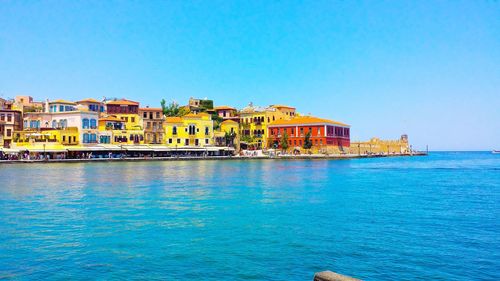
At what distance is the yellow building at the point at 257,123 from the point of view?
90.4 metres

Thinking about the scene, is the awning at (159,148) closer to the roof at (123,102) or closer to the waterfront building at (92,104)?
the roof at (123,102)

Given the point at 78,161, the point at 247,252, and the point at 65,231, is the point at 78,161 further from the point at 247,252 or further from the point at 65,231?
the point at 247,252

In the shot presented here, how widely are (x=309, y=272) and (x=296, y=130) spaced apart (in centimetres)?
7605

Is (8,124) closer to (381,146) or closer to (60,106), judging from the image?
(60,106)

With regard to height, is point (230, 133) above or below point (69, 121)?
below

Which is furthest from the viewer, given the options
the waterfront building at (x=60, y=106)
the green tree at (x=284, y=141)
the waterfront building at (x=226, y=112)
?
the waterfront building at (x=226, y=112)

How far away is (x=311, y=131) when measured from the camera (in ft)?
275

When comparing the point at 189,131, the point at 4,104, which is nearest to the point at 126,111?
the point at 189,131

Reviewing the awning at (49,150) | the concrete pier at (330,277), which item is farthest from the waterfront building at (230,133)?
the concrete pier at (330,277)

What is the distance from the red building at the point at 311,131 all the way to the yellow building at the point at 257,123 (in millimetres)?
1676

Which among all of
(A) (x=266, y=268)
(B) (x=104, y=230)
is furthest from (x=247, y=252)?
(B) (x=104, y=230)

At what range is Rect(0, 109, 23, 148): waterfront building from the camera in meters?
65.5

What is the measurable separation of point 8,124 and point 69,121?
8.87 metres

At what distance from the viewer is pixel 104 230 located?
15.2 meters
